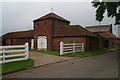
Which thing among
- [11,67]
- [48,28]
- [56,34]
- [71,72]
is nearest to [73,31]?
[56,34]

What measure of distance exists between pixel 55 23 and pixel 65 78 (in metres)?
18.2

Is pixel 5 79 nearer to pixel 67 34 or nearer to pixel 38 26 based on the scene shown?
pixel 67 34

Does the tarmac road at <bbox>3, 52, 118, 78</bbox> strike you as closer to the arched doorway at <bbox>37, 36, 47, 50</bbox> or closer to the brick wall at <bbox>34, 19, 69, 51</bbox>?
the brick wall at <bbox>34, 19, 69, 51</bbox>

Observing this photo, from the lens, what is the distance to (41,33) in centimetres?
2325

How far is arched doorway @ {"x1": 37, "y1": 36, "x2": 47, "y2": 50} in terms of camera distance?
22906 millimetres

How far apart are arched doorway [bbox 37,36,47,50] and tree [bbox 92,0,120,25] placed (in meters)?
10.8

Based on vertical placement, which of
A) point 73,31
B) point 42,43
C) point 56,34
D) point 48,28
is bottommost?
point 42,43

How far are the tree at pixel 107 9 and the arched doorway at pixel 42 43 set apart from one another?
10809 mm

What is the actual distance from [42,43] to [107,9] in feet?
44.5

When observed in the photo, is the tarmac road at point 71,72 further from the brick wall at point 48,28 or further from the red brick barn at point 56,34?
the brick wall at point 48,28

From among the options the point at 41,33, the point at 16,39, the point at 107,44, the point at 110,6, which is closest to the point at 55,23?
the point at 41,33

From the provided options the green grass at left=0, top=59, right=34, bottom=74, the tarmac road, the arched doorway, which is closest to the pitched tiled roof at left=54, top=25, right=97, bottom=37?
the arched doorway

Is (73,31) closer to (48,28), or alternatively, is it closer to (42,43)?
(48,28)

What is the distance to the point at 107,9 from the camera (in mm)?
14836
